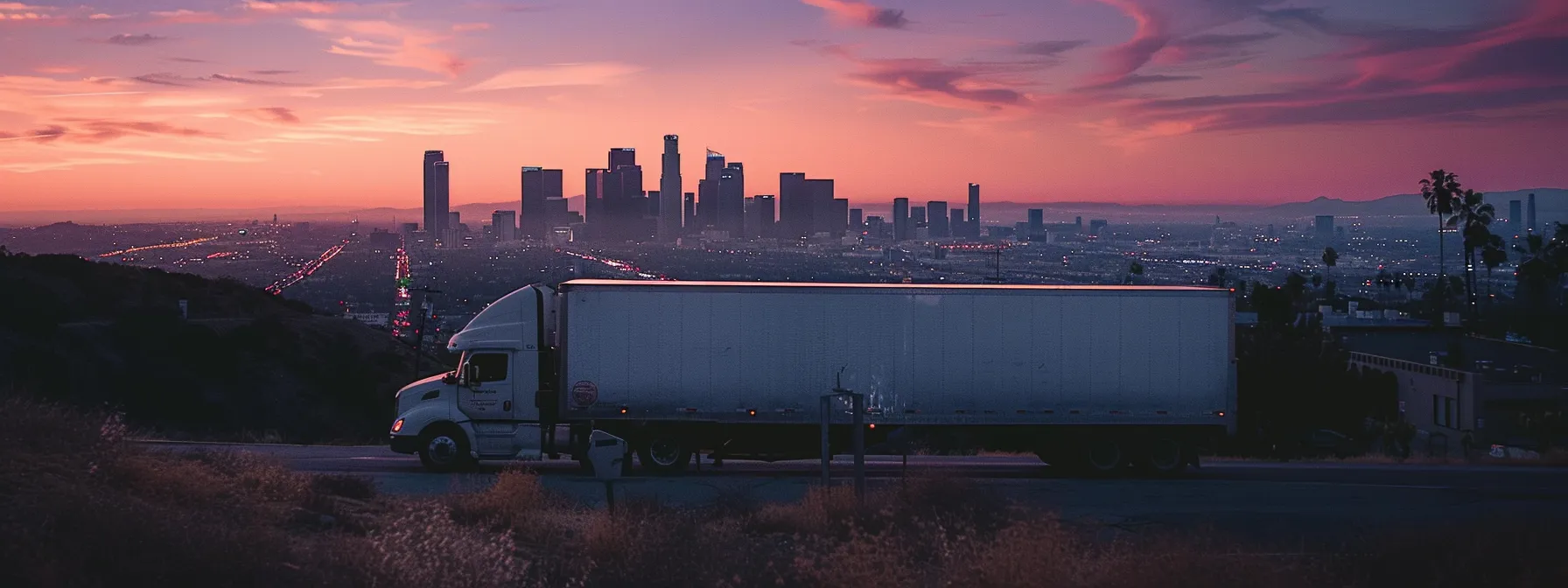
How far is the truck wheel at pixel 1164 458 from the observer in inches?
823

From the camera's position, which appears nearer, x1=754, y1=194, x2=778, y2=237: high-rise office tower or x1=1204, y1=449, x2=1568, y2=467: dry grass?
x1=1204, y1=449, x2=1568, y2=467: dry grass

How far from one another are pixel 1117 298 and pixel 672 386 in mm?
7637

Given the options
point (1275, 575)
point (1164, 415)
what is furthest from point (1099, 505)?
point (1275, 575)

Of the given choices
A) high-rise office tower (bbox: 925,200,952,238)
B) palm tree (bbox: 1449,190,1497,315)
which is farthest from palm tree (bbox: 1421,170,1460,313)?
high-rise office tower (bbox: 925,200,952,238)

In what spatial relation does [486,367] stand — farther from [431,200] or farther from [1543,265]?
[431,200]

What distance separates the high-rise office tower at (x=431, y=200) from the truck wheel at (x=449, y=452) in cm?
9281

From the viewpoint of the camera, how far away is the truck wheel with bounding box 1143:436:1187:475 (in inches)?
823

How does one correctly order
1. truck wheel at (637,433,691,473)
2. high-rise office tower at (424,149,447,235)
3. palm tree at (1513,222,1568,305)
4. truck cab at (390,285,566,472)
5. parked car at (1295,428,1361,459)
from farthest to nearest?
high-rise office tower at (424,149,447,235) → palm tree at (1513,222,1568,305) → parked car at (1295,428,1361,459) → truck cab at (390,285,566,472) → truck wheel at (637,433,691,473)

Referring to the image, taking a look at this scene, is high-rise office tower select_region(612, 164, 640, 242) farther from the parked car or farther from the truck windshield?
the truck windshield

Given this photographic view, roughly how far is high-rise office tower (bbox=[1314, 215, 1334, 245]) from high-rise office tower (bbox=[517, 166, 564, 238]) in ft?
252

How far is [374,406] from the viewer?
46.3 m

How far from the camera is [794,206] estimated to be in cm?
10469

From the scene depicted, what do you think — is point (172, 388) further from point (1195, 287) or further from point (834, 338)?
point (1195, 287)

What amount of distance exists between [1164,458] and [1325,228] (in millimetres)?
122031
